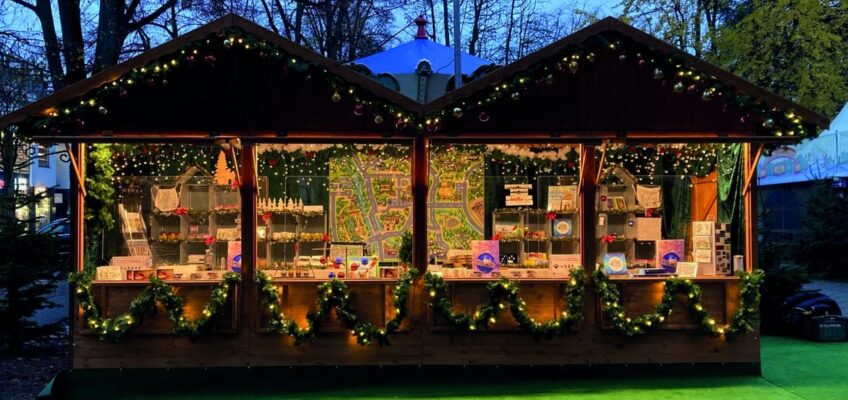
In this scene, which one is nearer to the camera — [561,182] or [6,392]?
[6,392]

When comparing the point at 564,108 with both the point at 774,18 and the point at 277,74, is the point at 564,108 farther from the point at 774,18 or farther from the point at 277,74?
the point at 774,18

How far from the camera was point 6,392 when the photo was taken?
24.4ft

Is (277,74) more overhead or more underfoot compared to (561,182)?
more overhead

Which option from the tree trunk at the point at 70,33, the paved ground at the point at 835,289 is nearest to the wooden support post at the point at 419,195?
the tree trunk at the point at 70,33

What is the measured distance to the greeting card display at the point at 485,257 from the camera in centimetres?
771

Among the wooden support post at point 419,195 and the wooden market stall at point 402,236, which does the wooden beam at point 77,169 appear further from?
the wooden support post at point 419,195

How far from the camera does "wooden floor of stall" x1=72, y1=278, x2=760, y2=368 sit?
7.28 m

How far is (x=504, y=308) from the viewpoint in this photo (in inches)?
290

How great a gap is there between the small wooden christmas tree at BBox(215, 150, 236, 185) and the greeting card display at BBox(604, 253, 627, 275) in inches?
163

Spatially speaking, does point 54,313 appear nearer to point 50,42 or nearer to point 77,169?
point 50,42

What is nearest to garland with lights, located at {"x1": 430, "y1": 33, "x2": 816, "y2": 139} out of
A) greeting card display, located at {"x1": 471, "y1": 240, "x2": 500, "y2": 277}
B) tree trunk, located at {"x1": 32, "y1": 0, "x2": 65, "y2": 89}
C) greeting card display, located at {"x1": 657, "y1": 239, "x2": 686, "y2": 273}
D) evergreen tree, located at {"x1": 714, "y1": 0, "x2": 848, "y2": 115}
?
greeting card display, located at {"x1": 471, "y1": 240, "x2": 500, "y2": 277}

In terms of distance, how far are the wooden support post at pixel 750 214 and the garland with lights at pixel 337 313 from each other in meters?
3.63

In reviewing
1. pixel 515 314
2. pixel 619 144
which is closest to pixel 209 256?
pixel 515 314

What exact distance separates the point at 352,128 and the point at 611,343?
3.47 m
